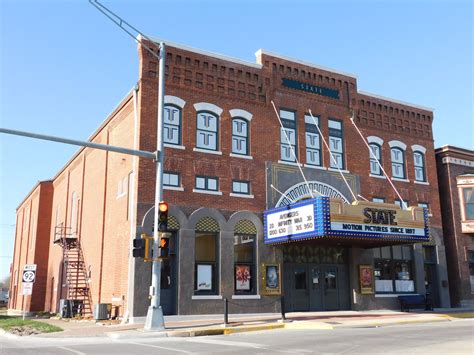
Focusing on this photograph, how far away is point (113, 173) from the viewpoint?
91.2 ft

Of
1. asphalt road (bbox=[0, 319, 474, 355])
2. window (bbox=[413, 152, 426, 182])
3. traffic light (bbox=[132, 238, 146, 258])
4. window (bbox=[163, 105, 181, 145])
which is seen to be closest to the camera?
asphalt road (bbox=[0, 319, 474, 355])

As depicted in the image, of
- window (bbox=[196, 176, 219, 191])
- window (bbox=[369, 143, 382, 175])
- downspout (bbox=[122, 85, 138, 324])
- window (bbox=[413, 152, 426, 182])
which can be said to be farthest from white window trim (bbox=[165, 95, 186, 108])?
window (bbox=[413, 152, 426, 182])

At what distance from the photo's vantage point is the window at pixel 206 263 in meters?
23.7

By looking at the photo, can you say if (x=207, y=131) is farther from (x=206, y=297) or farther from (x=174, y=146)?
(x=206, y=297)

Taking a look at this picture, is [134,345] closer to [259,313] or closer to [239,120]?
[259,313]

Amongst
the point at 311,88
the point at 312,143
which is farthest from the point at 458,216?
the point at 311,88

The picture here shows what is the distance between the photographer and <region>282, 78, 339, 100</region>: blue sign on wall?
2825 cm

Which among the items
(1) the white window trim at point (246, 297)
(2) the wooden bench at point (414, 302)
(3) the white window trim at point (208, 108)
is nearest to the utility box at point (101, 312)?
(1) the white window trim at point (246, 297)

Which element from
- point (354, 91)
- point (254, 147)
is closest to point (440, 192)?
point (354, 91)

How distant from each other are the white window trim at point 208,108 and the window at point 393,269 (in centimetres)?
1164

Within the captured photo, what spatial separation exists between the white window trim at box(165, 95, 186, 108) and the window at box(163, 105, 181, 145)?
0.60 ft

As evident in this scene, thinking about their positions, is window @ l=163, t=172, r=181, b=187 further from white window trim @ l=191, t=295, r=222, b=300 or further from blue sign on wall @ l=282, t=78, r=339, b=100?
blue sign on wall @ l=282, t=78, r=339, b=100

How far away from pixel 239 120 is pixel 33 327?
13.2 metres

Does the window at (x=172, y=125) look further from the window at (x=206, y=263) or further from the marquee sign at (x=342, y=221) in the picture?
the marquee sign at (x=342, y=221)
